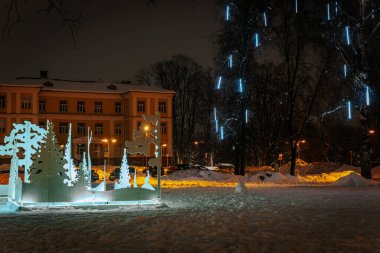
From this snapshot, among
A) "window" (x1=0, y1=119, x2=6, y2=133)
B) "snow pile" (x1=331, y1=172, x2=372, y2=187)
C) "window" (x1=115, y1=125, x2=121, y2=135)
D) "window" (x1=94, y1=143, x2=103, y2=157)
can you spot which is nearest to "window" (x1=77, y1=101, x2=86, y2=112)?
"window" (x1=115, y1=125, x2=121, y2=135)

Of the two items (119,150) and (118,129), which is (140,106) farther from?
(119,150)

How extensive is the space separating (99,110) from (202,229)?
55.1m

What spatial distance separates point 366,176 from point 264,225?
19.7 metres

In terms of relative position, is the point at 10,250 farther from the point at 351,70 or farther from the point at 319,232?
the point at 351,70

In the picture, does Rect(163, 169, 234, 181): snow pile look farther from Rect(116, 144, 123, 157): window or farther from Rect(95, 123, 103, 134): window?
Rect(95, 123, 103, 134): window

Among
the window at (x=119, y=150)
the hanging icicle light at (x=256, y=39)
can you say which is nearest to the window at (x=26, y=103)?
the window at (x=119, y=150)

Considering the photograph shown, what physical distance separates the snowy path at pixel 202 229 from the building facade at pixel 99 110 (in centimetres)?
4619

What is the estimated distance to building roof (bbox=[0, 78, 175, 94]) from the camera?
62.1 meters

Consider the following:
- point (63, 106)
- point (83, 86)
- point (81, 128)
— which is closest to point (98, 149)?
point (81, 128)

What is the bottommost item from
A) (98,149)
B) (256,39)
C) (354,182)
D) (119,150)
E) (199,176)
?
(354,182)

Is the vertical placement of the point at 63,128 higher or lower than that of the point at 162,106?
lower

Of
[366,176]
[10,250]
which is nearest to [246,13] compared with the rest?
[366,176]

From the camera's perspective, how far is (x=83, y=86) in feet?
214

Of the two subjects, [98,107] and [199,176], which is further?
[98,107]
